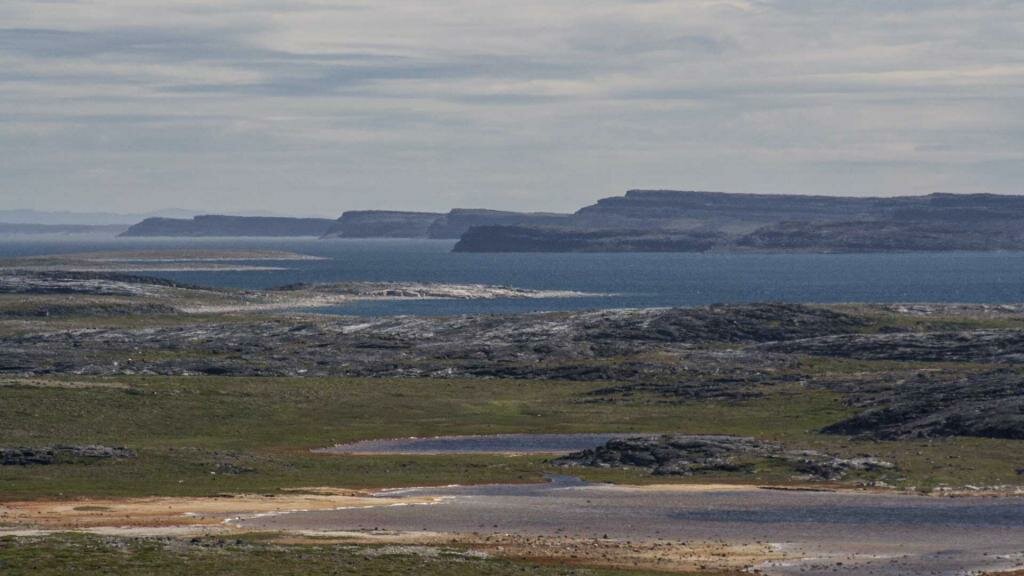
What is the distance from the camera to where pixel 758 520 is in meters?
59.9

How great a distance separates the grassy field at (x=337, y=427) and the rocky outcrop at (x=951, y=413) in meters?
2.13

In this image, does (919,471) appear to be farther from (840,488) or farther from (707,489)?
(707,489)

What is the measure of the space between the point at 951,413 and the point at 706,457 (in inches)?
562

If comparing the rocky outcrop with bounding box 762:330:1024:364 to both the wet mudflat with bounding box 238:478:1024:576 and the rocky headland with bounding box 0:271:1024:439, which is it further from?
the wet mudflat with bounding box 238:478:1024:576

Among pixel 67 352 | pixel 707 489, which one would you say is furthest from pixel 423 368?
pixel 707 489

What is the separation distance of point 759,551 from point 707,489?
14627 mm

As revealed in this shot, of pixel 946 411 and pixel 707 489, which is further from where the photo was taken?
pixel 946 411

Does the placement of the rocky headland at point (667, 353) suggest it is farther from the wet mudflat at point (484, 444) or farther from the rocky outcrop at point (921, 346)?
the wet mudflat at point (484, 444)

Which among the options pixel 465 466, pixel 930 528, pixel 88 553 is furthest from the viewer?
pixel 465 466

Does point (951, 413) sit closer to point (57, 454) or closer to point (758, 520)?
point (758, 520)

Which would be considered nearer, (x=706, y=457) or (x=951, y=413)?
(x=706, y=457)

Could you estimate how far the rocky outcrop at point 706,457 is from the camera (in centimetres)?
7088

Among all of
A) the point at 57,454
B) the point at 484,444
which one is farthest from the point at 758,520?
the point at 57,454

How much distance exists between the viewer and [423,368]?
398 ft
